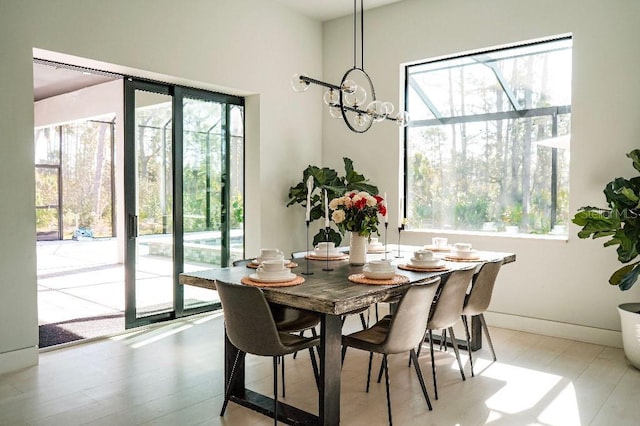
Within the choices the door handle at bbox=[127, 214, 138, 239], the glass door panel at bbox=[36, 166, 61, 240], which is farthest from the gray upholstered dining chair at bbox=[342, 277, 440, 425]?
the glass door panel at bbox=[36, 166, 61, 240]

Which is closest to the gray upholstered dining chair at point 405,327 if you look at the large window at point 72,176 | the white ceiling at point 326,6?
the white ceiling at point 326,6

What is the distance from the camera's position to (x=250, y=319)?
2.69 meters

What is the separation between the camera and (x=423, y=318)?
2.96 meters

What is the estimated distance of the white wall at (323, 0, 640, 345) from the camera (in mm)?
4348

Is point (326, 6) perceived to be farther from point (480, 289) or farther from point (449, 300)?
point (449, 300)

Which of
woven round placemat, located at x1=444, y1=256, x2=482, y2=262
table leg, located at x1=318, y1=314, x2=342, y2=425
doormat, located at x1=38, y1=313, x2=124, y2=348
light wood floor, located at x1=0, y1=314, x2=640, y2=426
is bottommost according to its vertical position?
light wood floor, located at x1=0, y1=314, x2=640, y2=426

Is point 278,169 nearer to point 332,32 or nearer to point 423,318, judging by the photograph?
point 332,32

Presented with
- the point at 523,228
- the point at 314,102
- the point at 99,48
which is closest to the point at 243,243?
the point at 314,102

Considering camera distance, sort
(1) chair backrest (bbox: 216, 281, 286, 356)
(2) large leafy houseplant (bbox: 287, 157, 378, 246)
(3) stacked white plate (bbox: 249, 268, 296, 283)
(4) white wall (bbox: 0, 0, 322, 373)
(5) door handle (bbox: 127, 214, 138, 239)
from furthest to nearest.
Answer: (2) large leafy houseplant (bbox: 287, 157, 378, 246) < (5) door handle (bbox: 127, 214, 138, 239) < (4) white wall (bbox: 0, 0, 322, 373) < (3) stacked white plate (bbox: 249, 268, 296, 283) < (1) chair backrest (bbox: 216, 281, 286, 356)

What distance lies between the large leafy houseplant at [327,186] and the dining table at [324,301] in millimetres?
2161

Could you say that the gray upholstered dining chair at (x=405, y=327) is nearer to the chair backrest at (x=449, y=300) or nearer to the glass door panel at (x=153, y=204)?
the chair backrest at (x=449, y=300)

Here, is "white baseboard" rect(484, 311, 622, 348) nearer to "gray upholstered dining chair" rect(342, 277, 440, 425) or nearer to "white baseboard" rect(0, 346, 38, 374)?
"gray upholstered dining chair" rect(342, 277, 440, 425)

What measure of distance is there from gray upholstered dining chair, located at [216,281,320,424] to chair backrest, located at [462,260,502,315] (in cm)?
133

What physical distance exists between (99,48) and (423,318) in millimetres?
3236
